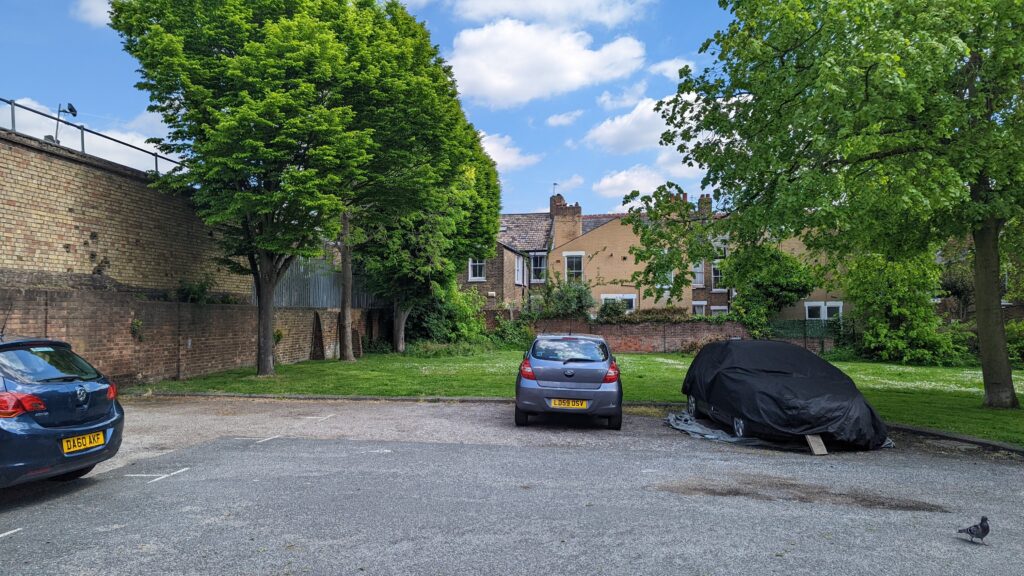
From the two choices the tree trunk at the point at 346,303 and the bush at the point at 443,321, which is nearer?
Answer: the tree trunk at the point at 346,303

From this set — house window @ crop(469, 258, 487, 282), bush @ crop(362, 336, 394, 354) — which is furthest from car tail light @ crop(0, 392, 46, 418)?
house window @ crop(469, 258, 487, 282)

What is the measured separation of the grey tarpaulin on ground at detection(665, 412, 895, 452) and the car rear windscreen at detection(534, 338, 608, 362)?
5.85 ft

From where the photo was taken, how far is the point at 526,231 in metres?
45.3

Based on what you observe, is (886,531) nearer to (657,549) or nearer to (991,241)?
(657,549)

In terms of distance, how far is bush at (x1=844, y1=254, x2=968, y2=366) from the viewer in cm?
2791

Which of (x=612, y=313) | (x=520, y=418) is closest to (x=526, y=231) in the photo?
(x=612, y=313)

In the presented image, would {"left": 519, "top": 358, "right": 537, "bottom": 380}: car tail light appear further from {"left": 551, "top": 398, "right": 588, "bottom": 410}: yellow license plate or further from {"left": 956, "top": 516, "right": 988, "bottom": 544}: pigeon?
{"left": 956, "top": 516, "right": 988, "bottom": 544}: pigeon

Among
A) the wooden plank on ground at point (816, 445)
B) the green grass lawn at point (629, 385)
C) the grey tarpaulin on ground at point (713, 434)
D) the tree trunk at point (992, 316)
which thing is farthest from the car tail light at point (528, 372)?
the tree trunk at point (992, 316)

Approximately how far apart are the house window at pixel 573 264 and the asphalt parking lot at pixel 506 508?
30.9 metres

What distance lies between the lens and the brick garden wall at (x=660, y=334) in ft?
106

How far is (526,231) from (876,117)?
117 feet

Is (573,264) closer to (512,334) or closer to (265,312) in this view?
(512,334)

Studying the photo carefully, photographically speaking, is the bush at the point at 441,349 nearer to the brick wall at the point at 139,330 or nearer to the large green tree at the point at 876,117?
the brick wall at the point at 139,330

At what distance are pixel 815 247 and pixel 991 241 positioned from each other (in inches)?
124
